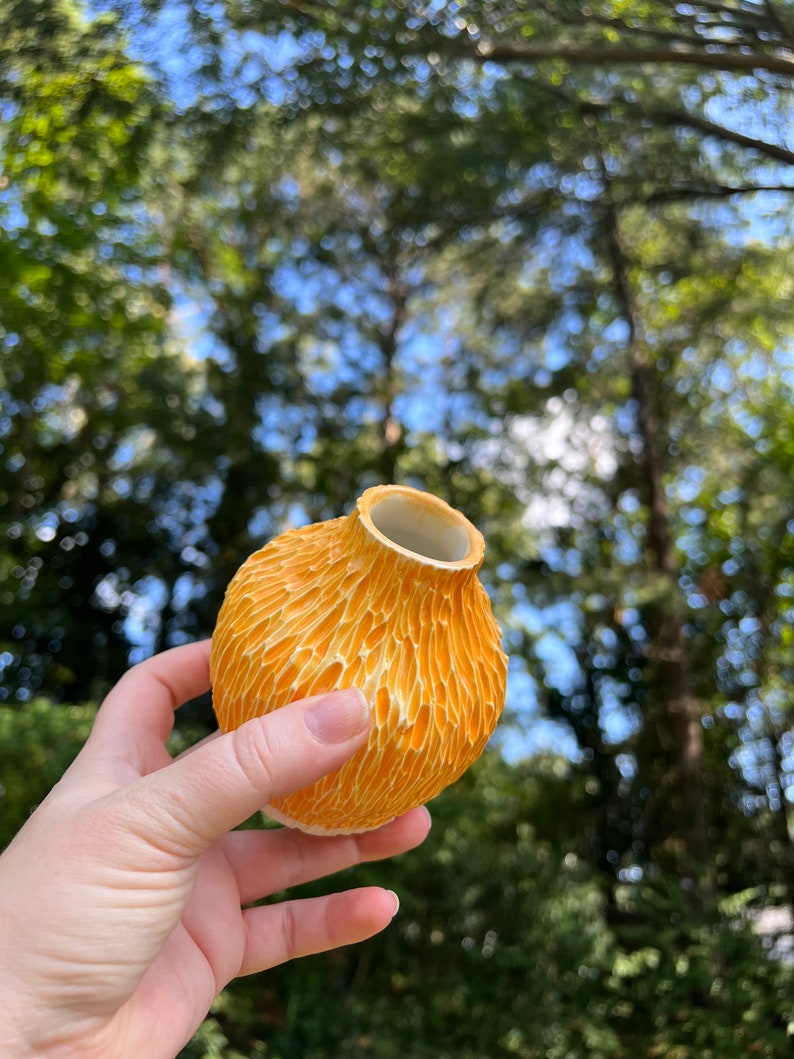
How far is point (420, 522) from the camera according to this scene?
57.5 inches

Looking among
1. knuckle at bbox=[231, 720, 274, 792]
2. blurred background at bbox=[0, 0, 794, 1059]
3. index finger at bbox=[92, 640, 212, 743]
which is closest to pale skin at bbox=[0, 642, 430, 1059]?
knuckle at bbox=[231, 720, 274, 792]

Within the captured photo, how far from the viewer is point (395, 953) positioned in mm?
3984

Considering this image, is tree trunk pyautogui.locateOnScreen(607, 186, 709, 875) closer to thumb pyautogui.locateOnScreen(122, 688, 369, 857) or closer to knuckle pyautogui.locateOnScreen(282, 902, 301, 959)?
knuckle pyautogui.locateOnScreen(282, 902, 301, 959)

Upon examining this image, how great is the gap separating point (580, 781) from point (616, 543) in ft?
5.33

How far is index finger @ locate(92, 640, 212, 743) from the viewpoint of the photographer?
5.02 feet

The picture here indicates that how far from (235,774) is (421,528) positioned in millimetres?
585

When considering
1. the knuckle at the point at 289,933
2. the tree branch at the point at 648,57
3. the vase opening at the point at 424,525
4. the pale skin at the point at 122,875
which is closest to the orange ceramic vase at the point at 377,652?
the vase opening at the point at 424,525

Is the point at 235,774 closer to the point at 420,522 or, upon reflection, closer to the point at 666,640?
the point at 420,522

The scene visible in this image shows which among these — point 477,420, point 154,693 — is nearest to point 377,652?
point 154,693

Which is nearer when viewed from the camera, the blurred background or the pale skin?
the pale skin

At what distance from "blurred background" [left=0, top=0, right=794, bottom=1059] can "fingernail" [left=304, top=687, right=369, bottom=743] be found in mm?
2411

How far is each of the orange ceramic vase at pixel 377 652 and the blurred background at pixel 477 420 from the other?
2.14m

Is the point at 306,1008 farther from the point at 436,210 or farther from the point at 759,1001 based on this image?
the point at 436,210

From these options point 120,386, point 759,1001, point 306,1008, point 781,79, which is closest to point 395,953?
point 306,1008
